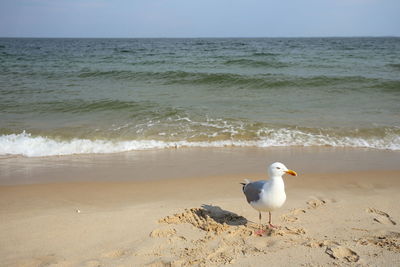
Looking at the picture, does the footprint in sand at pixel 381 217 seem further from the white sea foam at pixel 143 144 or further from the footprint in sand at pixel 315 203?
the white sea foam at pixel 143 144

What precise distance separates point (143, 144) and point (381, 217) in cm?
486

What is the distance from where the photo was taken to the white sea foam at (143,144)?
23.4 feet

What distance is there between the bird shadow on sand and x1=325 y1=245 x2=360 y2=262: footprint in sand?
0.99m

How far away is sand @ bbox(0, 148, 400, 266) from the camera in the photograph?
319cm

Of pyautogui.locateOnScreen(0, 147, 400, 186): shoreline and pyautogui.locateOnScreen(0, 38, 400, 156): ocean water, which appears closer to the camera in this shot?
pyautogui.locateOnScreen(0, 147, 400, 186): shoreline

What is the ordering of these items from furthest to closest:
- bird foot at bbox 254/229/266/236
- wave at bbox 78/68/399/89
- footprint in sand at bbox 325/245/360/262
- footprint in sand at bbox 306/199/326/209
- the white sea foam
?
wave at bbox 78/68/399/89, the white sea foam, footprint in sand at bbox 306/199/326/209, bird foot at bbox 254/229/266/236, footprint in sand at bbox 325/245/360/262

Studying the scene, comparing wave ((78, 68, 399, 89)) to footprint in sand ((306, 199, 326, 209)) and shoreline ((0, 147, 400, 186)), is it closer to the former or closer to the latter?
shoreline ((0, 147, 400, 186))

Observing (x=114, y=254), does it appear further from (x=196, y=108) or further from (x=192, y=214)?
(x=196, y=108)

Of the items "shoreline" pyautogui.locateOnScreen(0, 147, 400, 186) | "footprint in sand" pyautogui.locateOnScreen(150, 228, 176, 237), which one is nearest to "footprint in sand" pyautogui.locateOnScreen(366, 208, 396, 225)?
"shoreline" pyautogui.locateOnScreen(0, 147, 400, 186)

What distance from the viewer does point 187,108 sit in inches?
418

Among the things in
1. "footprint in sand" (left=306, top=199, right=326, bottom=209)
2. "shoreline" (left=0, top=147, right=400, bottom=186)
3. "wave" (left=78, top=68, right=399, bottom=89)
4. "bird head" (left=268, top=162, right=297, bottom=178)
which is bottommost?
"footprint in sand" (left=306, top=199, right=326, bottom=209)

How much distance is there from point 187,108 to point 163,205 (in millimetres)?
6486

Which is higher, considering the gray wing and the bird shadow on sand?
the gray wing

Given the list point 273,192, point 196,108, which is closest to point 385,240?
point 273,192
